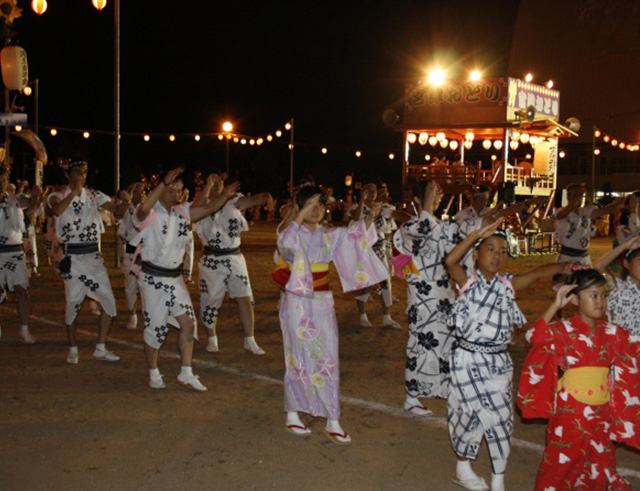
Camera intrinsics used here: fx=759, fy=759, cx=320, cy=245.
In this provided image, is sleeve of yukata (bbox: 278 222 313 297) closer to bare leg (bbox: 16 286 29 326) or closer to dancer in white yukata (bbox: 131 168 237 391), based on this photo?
dancer in white yukata (bbox: 131 168 237 391)

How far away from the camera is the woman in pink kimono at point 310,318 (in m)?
5.47

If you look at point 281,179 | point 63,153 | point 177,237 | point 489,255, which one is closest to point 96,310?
point 177,237

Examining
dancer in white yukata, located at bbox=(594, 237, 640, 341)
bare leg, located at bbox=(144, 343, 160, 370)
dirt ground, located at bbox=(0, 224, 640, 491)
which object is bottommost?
dirt ground, located at bbox=(0, 224, 640, 491)

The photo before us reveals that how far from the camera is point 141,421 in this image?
589 centimetres

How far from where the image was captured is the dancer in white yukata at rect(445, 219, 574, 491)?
4438 mm

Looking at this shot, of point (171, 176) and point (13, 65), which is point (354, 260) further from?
point (13, 65)

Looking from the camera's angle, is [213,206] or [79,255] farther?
[79,255]

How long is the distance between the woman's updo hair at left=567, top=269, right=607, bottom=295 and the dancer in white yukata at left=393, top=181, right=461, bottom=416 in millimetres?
1821

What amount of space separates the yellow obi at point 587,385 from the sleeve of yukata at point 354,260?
1848mm

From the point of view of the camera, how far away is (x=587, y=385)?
4.12 metres

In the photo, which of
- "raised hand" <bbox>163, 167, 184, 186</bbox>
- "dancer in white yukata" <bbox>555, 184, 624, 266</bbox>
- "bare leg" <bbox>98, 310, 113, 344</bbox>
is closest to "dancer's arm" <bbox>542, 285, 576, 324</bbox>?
"raised hand" <bbox>163, 167, 184, 186</bbox>

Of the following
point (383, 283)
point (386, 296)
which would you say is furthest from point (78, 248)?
point (386, 296)

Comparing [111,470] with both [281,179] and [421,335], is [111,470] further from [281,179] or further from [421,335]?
[281,179]

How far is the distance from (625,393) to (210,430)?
2969 mm
